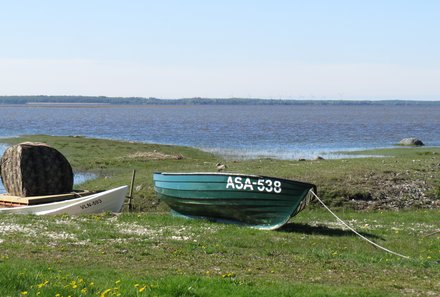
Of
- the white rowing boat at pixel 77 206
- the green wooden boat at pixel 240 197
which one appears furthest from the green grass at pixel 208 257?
the white rowing boat at pixel 77 206

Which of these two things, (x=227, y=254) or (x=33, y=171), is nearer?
(x=227, y=254)

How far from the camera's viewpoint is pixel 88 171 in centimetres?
4350

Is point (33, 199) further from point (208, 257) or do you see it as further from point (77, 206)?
point (208, 257)

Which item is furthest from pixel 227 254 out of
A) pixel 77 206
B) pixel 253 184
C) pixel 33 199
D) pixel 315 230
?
pixel 33 199

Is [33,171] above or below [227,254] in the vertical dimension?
above

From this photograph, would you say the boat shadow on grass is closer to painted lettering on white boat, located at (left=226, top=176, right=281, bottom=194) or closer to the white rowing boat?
painted lettering on white boat, located at (left=226, top=176, right=281, bottom=194)

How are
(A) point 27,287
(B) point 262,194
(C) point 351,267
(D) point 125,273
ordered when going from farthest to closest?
(B) point 262,194
(C) point 351,267
(D) point 125,273
(A) point 27,287

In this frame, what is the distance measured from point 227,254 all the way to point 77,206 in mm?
9766

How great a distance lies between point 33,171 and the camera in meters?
26.8

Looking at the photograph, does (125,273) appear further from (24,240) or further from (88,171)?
(88,171)

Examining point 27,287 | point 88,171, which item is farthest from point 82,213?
point 88,171

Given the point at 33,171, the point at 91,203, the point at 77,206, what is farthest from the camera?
the point at 33,171

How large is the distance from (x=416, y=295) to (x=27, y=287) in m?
6.74

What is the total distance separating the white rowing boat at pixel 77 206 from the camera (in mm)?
24812
